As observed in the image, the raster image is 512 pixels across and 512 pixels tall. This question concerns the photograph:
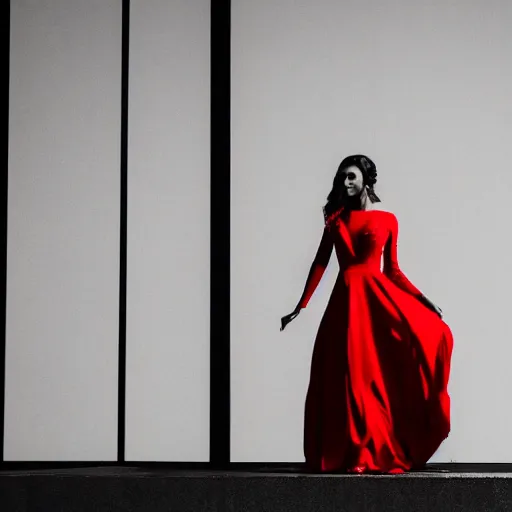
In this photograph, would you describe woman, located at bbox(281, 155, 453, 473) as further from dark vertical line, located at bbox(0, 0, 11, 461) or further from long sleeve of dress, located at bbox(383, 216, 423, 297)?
dark vertical line, located at bbox(0, 0, 11, 461)

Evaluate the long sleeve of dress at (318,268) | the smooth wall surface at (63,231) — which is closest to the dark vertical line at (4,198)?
the smooth wall surface at (63,231)

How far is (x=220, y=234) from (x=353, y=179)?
2.63 ft

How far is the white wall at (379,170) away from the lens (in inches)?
157

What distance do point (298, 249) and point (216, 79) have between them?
81cm

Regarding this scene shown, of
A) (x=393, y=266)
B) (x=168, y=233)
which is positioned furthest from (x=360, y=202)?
(x=168, y=233)

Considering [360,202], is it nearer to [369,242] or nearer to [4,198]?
[369,242]

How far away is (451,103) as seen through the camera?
13.6 feet

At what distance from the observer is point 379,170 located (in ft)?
13.5

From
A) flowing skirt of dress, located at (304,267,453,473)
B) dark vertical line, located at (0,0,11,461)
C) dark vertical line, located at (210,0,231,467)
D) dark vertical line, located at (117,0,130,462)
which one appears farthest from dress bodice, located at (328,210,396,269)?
dark vertical line, located at (0,0,11,461)

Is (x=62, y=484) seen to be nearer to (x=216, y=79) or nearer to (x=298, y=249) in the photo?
(x=298, y=249)

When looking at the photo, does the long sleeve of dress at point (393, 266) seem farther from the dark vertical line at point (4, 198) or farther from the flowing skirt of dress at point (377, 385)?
the dark vertical line at point (4, 198)

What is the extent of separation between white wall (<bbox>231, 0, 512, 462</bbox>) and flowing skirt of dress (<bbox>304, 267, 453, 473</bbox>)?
1.65 ft

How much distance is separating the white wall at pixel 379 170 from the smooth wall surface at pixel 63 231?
1.81 feet

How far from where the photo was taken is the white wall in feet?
13.1
